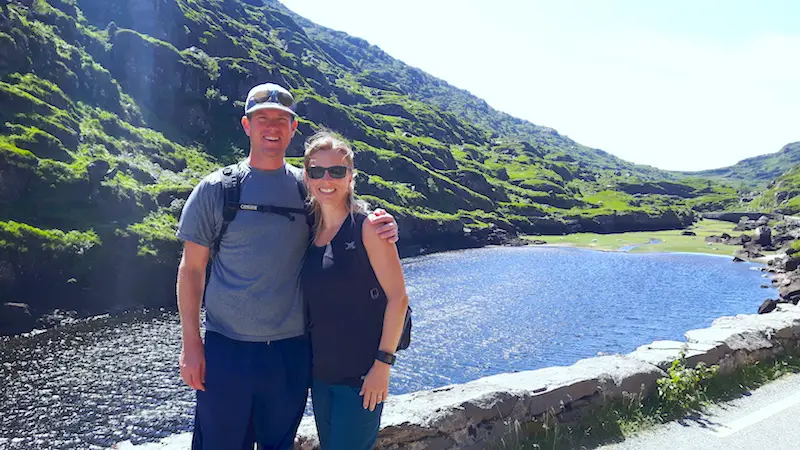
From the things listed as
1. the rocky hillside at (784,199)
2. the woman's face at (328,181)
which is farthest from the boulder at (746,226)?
the woman's face at (328,181)

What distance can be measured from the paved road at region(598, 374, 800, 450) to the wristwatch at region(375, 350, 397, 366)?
395 cm

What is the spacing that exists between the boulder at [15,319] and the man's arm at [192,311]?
160 ft

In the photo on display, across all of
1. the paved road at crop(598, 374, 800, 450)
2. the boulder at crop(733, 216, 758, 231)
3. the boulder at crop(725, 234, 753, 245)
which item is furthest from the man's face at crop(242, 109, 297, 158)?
the boulder at crop(733, 216, 758, 231)

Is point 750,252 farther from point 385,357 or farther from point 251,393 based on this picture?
point 251,393

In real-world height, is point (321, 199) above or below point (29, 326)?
above

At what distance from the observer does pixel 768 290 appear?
6034 cm

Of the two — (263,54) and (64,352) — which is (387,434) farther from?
(263,54)

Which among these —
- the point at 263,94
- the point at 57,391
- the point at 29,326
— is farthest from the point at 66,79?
the point at 263,94

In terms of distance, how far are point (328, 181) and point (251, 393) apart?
181 cm

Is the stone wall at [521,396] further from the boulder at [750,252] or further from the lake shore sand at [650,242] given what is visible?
the boulder at [750,252]

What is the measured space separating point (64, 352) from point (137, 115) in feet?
233

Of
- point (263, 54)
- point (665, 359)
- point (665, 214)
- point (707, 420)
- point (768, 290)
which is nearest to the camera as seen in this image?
point (707, 420)

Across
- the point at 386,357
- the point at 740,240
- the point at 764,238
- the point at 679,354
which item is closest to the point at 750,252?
the point at 764,238

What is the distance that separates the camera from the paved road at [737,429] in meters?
6.92
